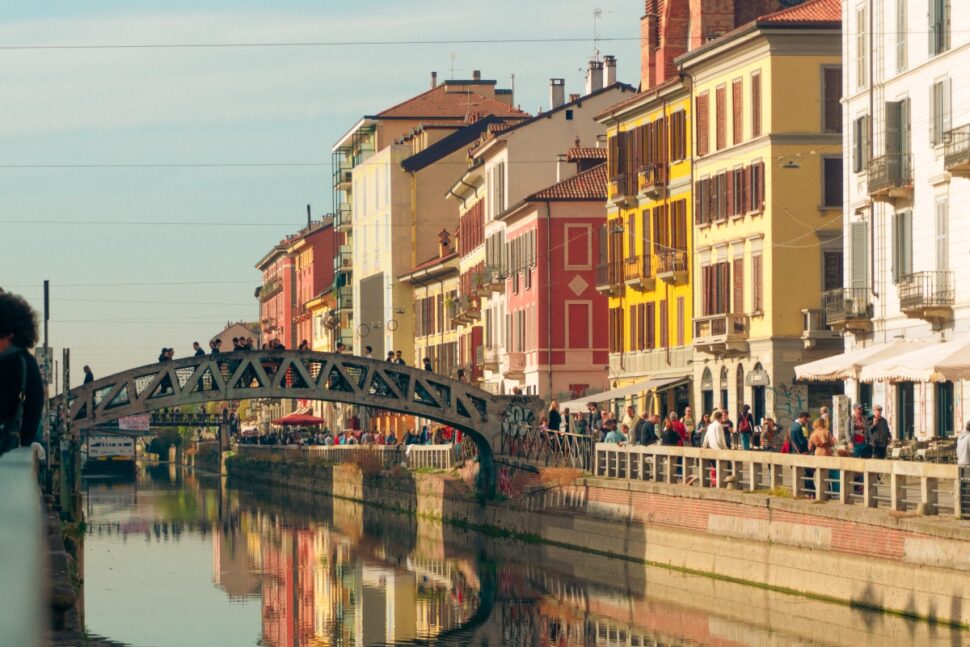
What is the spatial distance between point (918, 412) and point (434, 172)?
60.7m

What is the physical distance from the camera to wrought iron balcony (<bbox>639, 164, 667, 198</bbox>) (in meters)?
58.4

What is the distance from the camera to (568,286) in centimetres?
6825

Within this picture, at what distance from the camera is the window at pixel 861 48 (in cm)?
4362

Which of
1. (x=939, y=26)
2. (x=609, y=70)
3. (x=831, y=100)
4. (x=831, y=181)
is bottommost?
(x=831, y=181)

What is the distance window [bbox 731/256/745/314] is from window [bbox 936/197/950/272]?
530 inches

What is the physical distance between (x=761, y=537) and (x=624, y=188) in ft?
100

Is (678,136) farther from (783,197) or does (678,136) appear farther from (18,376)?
(18,376)

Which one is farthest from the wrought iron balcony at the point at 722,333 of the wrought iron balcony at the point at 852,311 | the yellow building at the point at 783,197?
the wrought iron balcony at the point at 852,311

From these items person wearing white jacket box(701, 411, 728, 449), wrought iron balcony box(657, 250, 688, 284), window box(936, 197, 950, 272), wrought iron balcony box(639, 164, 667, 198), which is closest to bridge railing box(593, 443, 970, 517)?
person wearing white jacket box(701, 411, 728, 449)

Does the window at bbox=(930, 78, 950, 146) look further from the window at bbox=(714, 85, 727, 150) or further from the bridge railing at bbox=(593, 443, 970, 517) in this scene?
the window at bbox=(714, 85, 727, 150)

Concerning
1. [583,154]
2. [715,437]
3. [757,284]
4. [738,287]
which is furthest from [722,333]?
[583,154]

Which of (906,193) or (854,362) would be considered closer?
(854,362)

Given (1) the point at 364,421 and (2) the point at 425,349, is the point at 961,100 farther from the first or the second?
(1) the point at 364,421

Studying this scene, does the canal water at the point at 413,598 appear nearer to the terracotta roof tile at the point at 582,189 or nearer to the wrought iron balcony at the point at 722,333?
the wrought iron balcony at the point at 722,333
